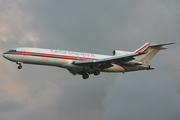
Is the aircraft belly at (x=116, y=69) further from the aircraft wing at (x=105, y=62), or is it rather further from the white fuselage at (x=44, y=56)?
the white fuselage at (x=44, y=56)

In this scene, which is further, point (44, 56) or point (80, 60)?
point (80, 60)

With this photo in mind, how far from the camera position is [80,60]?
45.2m

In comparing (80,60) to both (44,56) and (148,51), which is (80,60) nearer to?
(44,56)

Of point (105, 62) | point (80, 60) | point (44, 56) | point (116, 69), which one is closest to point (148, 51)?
point (116, 69)

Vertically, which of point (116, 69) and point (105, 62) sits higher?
point (105, 62)

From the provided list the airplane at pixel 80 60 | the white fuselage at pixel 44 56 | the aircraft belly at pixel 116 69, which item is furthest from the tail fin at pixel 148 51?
the white fuselage at pixel 44 56

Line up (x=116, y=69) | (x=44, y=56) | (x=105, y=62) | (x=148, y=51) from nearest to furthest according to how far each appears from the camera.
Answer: (x=44, y=56)
(x=105, y=62)
(x=116, y=69)
(x=148, y=51)

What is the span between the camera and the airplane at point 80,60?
42.8m

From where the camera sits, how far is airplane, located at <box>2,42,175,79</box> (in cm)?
4278

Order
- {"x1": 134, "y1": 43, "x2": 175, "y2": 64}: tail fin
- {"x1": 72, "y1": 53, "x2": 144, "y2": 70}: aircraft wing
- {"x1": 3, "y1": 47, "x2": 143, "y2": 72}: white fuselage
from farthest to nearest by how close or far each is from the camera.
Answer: {"x1": 134, "y1": 43, "x2": 175, "y2": 64}: tail fin < {"x1": 72, "y1": 53, "x2": 144, "y2": 70}: aircraft wing < {"x1": 3, "y1": 47, "x2": 143, "y2": 72}: white fuselage

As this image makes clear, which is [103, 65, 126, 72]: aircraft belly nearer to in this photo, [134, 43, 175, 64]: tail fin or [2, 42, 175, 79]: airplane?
[2, 42, 175, 79]: airplane

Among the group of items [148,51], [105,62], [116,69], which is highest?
[148,51]

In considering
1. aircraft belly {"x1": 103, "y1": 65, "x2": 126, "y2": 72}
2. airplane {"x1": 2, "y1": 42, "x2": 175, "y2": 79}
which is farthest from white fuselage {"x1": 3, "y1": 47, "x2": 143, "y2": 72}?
aircraft belly {"x1": 103, "y1": 65, "x2": 126, "y2": 72}

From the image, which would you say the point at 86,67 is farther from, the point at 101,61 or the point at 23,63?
the point at 23,63
